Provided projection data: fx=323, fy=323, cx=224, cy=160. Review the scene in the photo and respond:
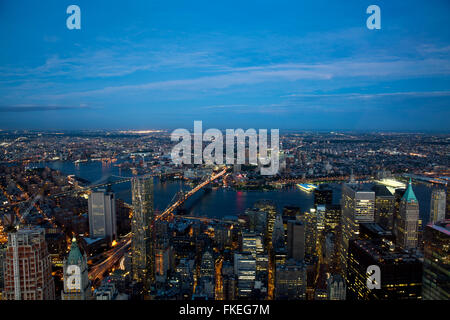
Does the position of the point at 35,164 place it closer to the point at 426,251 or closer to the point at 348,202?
the point at 348,202

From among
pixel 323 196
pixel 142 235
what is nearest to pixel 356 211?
pixel 323 196

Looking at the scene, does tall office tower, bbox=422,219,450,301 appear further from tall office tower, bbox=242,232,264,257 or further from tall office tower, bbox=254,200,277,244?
tall office tower, bbox=254,200,277,244

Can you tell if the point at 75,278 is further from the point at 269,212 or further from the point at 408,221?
the point at 408,221

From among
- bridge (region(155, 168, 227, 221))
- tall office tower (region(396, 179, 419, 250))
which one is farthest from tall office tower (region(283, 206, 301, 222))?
bridge (region(155, 168, 227, 221))

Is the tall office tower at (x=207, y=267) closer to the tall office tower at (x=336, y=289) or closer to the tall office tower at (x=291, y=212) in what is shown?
the tall office tower at (x=336, y=289)
